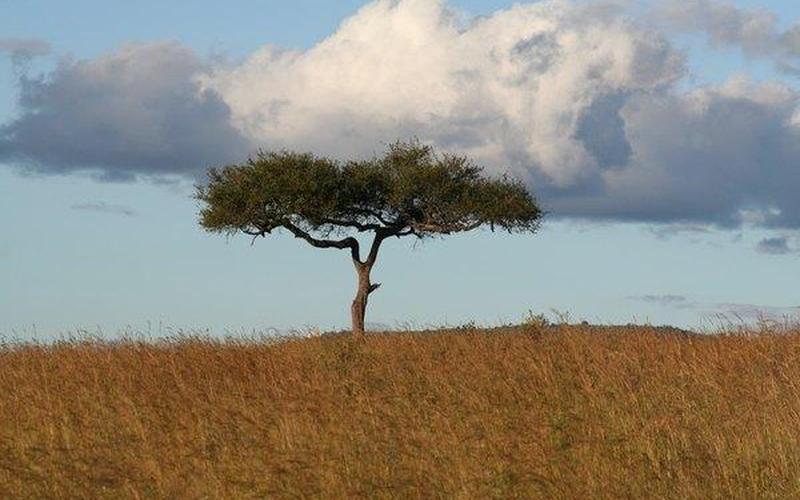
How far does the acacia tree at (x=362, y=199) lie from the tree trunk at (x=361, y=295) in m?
0.04

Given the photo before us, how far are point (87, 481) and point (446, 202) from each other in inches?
1200

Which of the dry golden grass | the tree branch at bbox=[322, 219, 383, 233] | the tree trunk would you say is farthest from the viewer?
the tree branch at bbox=[322, 219, 383, 233]

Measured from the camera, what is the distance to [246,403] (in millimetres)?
14375

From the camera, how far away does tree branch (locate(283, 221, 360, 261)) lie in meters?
39.5

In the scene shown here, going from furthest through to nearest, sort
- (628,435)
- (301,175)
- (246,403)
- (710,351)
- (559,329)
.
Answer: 1. (301,175)
2. (559,329)
3. (710,351)
4. (246,403)
5. (628,435)

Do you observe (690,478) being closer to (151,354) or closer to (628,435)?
(628,435)

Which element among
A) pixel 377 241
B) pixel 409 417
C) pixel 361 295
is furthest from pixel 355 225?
pixel 409 417

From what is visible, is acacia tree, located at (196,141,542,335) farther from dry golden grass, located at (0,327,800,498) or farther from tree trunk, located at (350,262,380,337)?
dry golden grass, located at (0,327,800,498)

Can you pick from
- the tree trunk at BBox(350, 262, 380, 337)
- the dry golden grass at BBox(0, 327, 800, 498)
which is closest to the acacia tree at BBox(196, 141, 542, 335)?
the tree trunk at BBox(350, 262, 380, 337)

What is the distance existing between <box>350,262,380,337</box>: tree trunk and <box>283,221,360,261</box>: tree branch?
56 cm

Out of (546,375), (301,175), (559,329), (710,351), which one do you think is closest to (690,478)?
(546,375)

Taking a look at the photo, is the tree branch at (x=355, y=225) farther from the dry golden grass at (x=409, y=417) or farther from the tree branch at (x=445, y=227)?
the dry golden grass at (x=409, y=417)

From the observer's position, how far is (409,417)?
511 inches

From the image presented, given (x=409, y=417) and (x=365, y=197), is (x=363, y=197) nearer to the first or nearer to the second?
(x=365, y=197)
